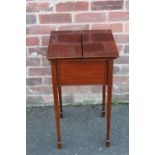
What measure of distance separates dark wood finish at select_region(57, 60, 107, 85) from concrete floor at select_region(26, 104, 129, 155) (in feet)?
1.72

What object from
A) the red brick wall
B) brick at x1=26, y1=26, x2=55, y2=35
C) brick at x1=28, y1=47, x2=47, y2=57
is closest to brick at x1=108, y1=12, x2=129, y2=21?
the red brick wall

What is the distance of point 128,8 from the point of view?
2307 millimetres

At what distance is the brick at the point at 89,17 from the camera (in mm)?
2312

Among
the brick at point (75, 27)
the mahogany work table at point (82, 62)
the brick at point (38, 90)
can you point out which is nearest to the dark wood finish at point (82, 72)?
the mahogany work table at point (82, 62)

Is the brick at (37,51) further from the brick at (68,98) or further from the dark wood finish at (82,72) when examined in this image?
the dark wood finish at (82,72)

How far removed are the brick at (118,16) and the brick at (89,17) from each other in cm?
5

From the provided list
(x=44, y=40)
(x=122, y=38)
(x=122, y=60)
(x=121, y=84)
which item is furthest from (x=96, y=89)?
(x=44, y=40)

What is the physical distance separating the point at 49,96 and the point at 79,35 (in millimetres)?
660

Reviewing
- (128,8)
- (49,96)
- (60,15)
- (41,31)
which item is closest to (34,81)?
(49,96)

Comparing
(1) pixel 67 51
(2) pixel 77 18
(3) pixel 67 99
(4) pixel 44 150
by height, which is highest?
(2) pixel 77 18

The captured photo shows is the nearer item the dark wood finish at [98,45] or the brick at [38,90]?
the dark wood finish at [98,45]

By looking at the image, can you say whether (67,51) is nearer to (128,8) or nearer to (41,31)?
(41,31)

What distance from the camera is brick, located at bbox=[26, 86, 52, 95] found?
8.36 feet

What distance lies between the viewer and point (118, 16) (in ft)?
7.64
